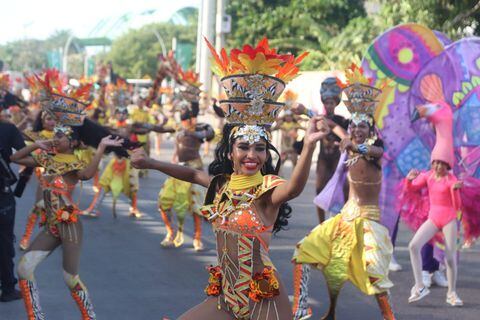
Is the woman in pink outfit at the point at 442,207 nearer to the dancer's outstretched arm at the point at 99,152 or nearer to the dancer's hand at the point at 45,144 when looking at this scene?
the dancer's outstretched arm at the point at 99,152

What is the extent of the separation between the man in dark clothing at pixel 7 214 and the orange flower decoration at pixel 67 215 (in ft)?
3.52

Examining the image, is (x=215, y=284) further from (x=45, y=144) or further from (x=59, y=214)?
(x=45, y=144)

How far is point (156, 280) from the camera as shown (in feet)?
30.0

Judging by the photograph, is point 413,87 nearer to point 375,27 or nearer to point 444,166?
point 444,166

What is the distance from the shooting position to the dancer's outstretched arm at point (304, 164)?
4355 mm

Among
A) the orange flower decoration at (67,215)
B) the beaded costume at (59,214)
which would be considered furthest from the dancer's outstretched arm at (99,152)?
the orange flower decoration at (67,215)

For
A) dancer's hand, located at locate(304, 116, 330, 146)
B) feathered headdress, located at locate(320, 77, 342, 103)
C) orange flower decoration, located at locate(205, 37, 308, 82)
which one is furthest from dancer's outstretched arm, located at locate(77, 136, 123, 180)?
feathered headdress, located at locate(320, 77, 342, 103)

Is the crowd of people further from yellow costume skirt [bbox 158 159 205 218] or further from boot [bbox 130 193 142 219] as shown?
boot [bbox 130 193 142 219]

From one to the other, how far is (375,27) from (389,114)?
17.6 m

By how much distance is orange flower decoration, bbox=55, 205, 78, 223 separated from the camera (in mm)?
6855

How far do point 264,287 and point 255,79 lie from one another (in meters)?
1.16

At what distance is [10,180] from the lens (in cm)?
781

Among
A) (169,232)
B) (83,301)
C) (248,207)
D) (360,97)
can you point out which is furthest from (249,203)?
(169,232)

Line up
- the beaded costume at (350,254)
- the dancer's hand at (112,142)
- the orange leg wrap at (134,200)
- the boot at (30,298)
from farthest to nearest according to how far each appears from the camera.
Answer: the orange leg wrap at (134,200), the beaded costume at (350,254), the boot at (30,298), the dancer's hand at (112,142)
